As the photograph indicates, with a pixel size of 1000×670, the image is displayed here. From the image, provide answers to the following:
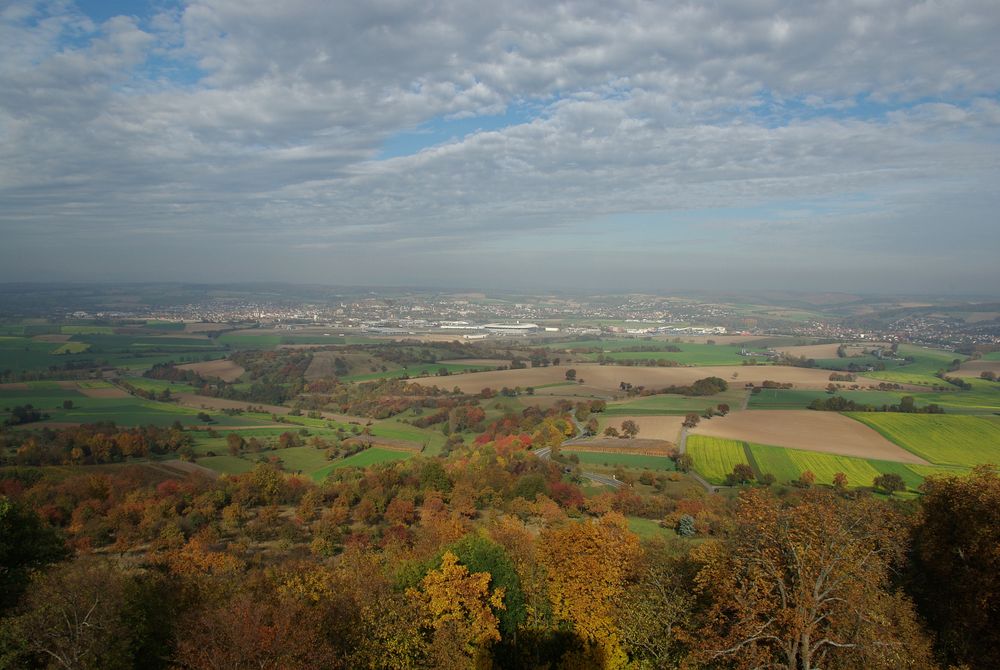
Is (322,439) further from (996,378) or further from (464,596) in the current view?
(996,378)

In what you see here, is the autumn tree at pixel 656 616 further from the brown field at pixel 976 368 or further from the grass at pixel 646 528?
the brown field at pixel 976 368

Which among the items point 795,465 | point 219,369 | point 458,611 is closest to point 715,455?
point 795,465

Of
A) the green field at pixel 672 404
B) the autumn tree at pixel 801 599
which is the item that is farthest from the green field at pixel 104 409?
the autumn tree at pixel 801 599

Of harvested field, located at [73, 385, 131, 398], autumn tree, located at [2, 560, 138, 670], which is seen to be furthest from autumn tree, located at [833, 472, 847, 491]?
harvested field, located at [73, 385, 131, 398]

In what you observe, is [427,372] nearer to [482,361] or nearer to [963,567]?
[482,361]

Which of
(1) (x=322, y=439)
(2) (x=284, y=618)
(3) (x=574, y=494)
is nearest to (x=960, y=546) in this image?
(2) (x=284, y=618)

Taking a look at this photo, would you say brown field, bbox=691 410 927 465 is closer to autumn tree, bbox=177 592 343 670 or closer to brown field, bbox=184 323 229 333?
autumn tree, bbox=177 592 343 670
